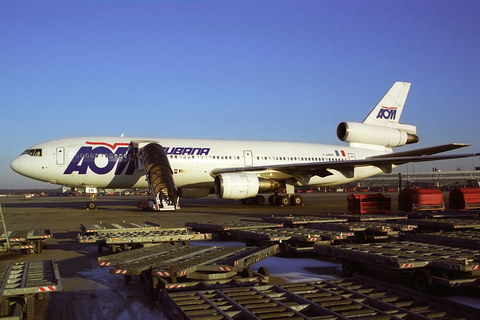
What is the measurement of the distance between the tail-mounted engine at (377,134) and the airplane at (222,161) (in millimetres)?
62

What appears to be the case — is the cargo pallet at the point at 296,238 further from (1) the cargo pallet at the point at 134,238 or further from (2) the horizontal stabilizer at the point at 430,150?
(2) the horizontal stabilizer at the point at 430,150

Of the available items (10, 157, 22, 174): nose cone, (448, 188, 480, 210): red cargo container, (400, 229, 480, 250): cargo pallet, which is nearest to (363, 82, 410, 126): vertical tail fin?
(448, 188, 480, 210): red cargo container

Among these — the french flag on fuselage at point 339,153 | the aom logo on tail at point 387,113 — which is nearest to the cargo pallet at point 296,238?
the french flag on fuselage at point 339,153

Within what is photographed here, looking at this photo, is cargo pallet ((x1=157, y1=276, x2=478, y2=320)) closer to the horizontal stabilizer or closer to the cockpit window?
the horizontal stabilizer

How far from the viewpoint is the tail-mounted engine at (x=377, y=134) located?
27.5 metres

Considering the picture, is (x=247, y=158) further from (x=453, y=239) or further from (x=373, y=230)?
(x=453, y=239)

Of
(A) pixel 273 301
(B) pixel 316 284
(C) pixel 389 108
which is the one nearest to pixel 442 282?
(B) pixel 316 284

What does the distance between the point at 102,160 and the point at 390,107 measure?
725 inches

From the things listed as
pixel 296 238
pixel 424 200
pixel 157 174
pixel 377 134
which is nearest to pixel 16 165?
pixel 157 174

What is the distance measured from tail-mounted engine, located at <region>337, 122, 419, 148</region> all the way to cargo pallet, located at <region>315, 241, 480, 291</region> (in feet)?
68.3

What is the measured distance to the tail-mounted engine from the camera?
27.5m

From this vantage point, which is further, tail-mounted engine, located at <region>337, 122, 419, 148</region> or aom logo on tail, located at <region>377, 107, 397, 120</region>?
aom logo on tail, located at <region>377, 107, 397, 120</region>

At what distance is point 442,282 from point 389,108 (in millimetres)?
24927

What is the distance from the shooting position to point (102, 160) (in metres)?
22.3
